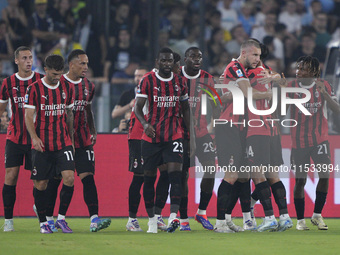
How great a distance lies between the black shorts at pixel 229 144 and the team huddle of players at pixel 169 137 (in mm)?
11

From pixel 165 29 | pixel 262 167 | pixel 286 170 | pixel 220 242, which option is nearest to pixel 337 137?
pixel 286 170

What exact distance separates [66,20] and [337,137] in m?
5.83

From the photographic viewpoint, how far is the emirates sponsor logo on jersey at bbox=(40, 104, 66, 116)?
7602 millimetres

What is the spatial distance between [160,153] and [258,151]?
1035 millimetres

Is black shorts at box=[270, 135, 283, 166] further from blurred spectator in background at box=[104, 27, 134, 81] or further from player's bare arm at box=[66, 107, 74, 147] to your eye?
blurred spectator in background at box=[104, 27, 134, 81]

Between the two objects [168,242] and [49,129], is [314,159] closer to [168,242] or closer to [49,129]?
[168,242]

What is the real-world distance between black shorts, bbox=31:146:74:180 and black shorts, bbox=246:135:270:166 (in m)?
1.88

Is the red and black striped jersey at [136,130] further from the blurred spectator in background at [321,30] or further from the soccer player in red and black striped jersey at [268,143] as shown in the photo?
the blurred spectator in background at [321,30]

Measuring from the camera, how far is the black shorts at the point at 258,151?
7773 millimetres

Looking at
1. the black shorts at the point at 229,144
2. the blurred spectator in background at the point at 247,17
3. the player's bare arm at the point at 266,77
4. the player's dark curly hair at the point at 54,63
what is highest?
the blurred spectator in background at the point at 247,17

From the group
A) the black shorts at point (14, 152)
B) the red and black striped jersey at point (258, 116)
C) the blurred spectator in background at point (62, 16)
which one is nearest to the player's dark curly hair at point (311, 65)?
the red and black striped jersey at point (258, 116)

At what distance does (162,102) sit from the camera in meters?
7.76

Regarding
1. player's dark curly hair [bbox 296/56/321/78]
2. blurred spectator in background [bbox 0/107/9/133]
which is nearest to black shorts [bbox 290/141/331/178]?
player's dark curly hair [bbox 296/56/321/78]

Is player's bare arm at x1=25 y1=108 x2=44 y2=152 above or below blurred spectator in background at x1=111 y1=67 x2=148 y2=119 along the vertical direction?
below
